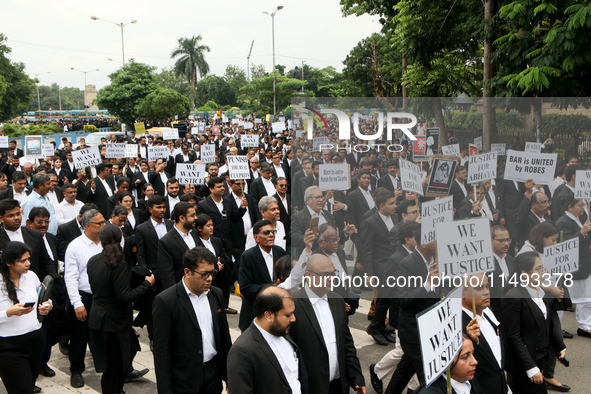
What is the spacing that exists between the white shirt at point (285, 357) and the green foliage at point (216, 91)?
98.8 meters

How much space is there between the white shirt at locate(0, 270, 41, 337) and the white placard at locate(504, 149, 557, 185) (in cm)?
591

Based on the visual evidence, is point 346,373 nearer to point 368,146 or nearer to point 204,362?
point 204,362

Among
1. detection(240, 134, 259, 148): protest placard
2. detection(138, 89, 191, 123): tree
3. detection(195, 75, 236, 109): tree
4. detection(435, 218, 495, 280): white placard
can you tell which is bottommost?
detection(435, 218, 495, 280): white placard

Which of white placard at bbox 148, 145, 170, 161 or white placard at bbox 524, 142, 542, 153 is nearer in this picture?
white placard at bbox 524, 142, 542, 153

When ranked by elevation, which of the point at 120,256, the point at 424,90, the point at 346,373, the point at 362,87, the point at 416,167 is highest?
the point at 362,87

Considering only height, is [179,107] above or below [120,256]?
above

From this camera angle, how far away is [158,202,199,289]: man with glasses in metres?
5.69

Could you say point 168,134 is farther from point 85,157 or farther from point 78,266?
point 78,266

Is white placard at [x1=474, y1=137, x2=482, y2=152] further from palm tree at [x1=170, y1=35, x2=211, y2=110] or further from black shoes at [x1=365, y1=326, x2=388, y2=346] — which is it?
palm tree at [x1=170, y1=35, x2=211, y2=110]

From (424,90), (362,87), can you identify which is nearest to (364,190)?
(424,90)

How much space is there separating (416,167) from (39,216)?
14.1 ft

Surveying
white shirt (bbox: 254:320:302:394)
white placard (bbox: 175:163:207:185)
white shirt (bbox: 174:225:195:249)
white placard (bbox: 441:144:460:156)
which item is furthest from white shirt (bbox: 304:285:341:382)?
white placard (bbox: 175:163:207:185)

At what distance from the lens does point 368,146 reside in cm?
581

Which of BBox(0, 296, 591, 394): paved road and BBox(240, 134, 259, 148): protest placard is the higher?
BBox(240, 134, 259, 148): protest placard
